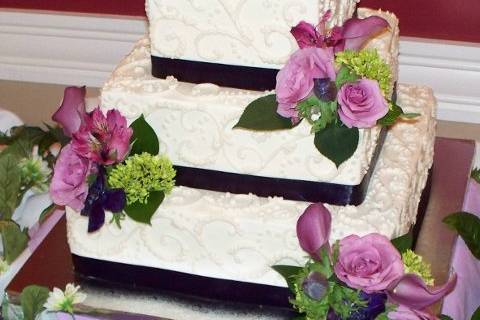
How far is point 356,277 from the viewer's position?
1.27m

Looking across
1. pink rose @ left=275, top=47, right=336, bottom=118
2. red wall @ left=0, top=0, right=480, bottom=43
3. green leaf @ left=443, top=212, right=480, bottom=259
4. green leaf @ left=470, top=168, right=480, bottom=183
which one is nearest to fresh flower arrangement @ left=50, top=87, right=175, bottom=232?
pink rose @ left=275, top=47, right=336, bottom=118

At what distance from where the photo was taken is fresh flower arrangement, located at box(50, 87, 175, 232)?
1.45 metres

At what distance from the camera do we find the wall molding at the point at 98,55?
2.34 metres

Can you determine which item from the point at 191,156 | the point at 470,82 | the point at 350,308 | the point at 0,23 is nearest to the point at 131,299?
the point at 191,156

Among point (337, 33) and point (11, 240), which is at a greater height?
point (337, 33)

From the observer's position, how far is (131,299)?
1573mm

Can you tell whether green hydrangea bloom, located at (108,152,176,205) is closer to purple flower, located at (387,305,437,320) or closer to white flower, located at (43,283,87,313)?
white flower, located at (43,283,87,313)

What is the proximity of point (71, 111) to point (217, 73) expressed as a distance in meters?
0.23

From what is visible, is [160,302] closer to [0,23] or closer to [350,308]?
[350,308]

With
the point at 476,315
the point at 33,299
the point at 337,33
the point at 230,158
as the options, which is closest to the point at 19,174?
the point at 33,299

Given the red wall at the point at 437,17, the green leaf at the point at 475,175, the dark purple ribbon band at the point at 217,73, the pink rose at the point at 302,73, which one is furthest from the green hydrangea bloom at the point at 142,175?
the red wall at the point at 437,17

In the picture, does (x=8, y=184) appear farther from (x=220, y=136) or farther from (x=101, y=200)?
(x=220, y=136)

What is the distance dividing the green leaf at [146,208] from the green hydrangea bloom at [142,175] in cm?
1

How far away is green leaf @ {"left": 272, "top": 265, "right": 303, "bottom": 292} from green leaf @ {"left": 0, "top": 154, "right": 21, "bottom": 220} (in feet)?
1.83
